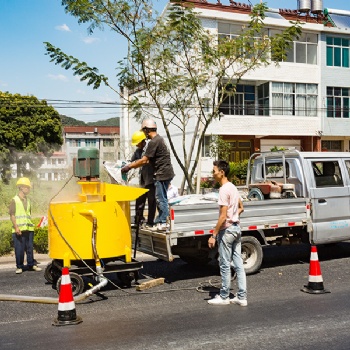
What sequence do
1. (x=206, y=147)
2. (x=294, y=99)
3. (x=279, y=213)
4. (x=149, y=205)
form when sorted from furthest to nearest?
(x=294, y=99) → (x=206, y=147) → (x=279, y=213) → (x=149, y=205)

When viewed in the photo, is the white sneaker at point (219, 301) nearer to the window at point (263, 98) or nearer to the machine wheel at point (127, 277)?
the machine wheel at point (127, 277)

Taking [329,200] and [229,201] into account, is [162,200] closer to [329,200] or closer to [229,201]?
[229,201]

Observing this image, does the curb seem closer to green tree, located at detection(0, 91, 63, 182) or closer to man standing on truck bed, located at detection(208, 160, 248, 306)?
man standing on truck bed, located at detection(208, 160, 248, 306)

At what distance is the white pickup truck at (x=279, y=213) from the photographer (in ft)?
27.6

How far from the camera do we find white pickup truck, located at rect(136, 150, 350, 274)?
27.6ft

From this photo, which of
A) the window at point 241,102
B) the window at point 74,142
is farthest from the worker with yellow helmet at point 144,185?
the window at point 74,142

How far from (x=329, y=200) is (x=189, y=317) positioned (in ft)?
15.0

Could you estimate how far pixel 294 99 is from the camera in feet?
117

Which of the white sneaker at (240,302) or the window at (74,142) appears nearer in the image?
the white sneaker at (240,302)

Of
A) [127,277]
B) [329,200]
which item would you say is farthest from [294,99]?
A: [127,277]

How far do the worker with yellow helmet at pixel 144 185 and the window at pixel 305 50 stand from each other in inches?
1146

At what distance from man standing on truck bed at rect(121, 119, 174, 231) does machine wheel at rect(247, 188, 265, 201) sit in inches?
84.3

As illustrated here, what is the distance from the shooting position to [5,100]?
143ft

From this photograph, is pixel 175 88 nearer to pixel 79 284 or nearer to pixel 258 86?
pixel 79 284
